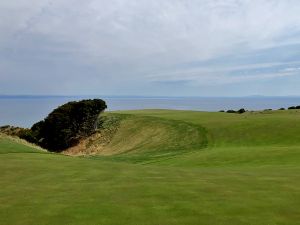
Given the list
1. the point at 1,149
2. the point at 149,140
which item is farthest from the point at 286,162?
the point at 149,140

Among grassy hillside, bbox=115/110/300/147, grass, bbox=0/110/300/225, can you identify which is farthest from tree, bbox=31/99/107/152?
grass, bbox=0/110/300/225

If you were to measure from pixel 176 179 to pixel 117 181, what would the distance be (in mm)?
2216

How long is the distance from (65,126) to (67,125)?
1.32 ft

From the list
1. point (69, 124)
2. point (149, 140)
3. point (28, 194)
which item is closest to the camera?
point (28, 194)

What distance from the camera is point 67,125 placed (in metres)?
69.8

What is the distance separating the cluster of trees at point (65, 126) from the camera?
68250 mm

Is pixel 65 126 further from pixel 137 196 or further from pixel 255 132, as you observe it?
pixel 137 196

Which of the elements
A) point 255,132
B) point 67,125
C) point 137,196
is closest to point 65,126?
point 67,125

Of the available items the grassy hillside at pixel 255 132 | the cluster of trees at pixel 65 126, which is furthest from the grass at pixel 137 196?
the cluster of trees at pixel 65 126

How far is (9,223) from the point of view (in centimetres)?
1041

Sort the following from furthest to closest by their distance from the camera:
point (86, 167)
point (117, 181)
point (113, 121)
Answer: point (113, 121)
point (86, 167)
point (117, 181)

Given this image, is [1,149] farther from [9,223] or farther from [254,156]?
[9,223]

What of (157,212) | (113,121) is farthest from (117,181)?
(113,121)

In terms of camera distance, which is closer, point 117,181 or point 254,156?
point 117,181
